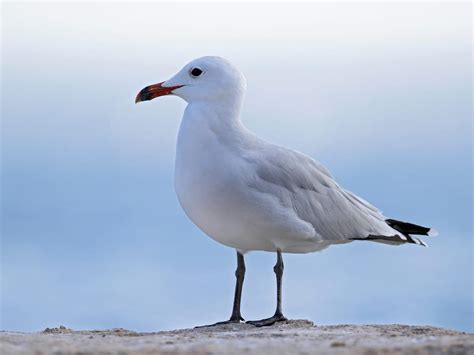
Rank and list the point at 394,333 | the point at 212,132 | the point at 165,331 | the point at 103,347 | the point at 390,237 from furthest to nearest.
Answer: the point at 390,237 → the point at 212,132 → the point at 165,331 → the point at 394,333 → the point at 103,347

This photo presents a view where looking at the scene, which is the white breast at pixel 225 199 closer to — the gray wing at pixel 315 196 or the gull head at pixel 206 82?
the gray wing at pixel 315 196

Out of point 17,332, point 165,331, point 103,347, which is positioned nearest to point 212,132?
point 165,331

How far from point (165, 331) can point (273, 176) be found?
6.73 ft

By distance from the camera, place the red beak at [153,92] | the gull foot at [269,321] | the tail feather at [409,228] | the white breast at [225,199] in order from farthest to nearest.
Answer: the tail feather at [409,228] < the red beak at [153,92] < the gull foot at [269,321] < the white breast at [225,199]

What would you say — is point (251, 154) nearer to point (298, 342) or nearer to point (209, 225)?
point (209, 225)

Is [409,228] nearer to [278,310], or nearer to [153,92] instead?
[278,310]

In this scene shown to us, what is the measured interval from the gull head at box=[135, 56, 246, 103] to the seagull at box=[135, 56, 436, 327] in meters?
0.01

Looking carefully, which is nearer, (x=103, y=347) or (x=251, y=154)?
(x=103, y=347)

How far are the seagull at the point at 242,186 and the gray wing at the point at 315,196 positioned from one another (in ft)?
0.04

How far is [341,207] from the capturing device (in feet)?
36.6

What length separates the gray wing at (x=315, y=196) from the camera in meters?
10.4

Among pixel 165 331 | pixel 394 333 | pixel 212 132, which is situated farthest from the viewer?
pixel 212 132

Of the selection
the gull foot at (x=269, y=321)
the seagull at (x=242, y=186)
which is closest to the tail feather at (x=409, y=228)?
the seagull at (x=242, y=186)

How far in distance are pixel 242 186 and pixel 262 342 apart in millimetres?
2619
